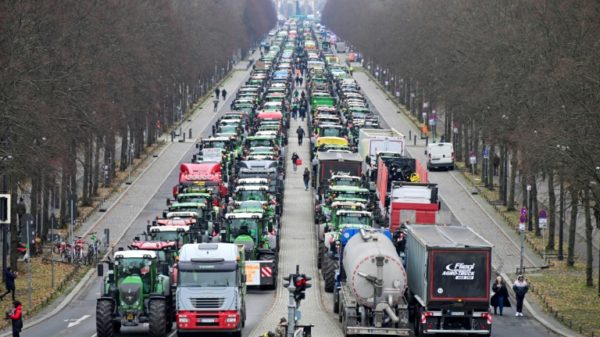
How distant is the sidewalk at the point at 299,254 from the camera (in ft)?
172

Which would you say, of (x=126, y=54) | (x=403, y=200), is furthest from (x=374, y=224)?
(x=126, y=54)

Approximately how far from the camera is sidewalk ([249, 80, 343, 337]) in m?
52.4

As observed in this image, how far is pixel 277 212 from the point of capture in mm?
77812

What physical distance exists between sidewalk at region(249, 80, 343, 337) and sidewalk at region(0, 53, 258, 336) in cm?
755

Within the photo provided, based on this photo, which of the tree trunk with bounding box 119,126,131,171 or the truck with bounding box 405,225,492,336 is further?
the tree trunk with bounding box 119,126,131,171

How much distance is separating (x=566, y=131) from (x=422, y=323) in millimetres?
16447

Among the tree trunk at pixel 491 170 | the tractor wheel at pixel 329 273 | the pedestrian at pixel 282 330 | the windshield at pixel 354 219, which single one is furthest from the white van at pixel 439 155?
the pedestrian at pixel 282 330

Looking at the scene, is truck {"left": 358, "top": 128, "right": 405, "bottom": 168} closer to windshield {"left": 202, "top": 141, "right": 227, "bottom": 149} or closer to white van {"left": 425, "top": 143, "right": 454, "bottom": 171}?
windshield {"left": 202, "top": 141, "right": 227, "bottom": 149}

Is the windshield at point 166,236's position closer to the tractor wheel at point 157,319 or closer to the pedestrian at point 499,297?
the pedestrian at point 499,297

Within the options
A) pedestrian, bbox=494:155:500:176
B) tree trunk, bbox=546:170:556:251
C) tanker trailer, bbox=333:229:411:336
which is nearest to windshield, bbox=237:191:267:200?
tree trunk, bbox=546:170:556:251

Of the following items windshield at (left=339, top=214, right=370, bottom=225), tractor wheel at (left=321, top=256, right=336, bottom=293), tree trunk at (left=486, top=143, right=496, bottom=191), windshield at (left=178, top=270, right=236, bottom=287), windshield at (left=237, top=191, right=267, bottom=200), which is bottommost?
tractor wheel at (left=321, top=256, right=336, bottom=293)

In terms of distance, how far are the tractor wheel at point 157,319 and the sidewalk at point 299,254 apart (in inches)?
134

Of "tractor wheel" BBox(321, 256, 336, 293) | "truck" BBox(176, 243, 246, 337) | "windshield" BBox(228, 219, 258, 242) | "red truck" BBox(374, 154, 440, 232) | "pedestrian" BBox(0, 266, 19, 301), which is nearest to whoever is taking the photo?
"truck" BBox(176, 243, 246, 337)

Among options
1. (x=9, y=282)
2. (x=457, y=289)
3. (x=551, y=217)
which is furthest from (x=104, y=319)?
(x=551, y=217)
